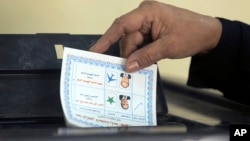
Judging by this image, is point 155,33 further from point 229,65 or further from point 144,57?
point 229,65

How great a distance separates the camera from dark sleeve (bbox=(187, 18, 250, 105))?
1.10m

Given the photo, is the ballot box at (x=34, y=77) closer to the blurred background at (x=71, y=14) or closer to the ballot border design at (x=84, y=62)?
the ballot border design at (x=84, y=62)

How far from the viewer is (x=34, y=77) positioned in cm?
85

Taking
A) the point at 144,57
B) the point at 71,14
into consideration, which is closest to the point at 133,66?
the point at 144,57

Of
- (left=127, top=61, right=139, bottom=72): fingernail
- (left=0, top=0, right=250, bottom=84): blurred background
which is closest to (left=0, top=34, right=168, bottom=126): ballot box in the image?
(left=127, top=61, right=139, bottom=72): fingernail

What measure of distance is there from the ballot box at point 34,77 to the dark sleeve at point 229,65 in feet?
0.92

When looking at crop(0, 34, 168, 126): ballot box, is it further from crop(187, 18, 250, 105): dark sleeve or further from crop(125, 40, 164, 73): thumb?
crop(187, 18, 250, 105): dark sleeve

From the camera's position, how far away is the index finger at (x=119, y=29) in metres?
0.84

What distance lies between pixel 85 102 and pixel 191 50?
0.35 m

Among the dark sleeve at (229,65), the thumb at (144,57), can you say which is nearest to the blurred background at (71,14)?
the dark sleeve at (229,65)

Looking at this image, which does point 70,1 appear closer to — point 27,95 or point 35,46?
point 35,46

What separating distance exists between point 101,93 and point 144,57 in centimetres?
12

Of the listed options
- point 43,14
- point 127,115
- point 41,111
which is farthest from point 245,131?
point 43,14

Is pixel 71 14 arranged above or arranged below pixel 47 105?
above
